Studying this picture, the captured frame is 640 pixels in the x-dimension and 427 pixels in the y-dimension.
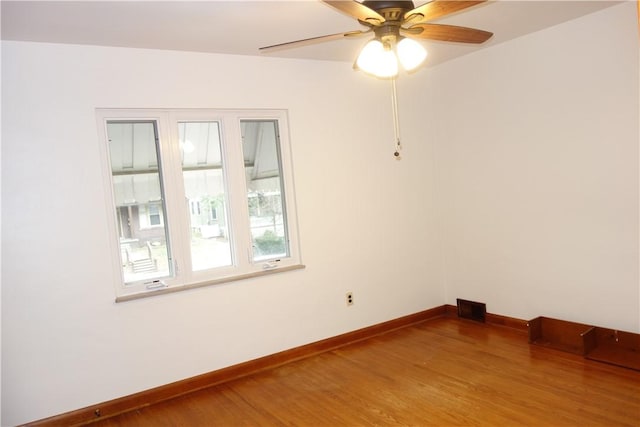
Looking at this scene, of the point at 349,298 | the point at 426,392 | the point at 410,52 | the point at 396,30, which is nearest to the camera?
the point at 396,30

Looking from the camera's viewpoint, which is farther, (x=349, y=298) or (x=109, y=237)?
(x=349, y=298)

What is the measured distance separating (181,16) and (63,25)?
2.19 feet

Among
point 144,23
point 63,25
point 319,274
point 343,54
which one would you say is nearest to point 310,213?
point 319,274

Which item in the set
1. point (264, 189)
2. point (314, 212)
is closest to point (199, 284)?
point (264, 189)

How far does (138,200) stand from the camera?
338 cm

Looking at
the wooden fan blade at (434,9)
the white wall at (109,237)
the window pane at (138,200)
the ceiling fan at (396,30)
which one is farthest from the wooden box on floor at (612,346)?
the window pane at (138,200)

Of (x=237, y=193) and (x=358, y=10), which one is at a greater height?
(x=358, y=10)

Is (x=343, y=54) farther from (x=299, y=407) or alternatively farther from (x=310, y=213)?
(x=299, y=407)

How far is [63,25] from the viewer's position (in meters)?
2.73

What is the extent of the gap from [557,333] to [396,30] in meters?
2.84

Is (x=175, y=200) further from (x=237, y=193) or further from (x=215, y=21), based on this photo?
(x=215, y=21)

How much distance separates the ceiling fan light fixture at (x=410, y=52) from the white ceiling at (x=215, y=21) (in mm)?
430

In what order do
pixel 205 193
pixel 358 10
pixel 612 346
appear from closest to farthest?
pixel 358 10, pixel 612 346, pixel 205 193

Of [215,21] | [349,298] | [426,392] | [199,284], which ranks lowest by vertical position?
[426,392]
